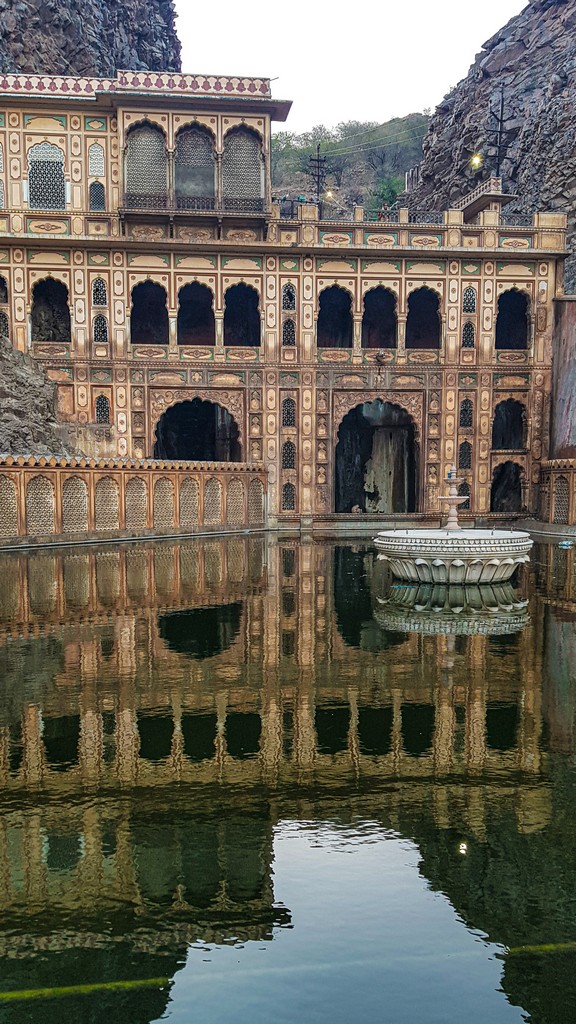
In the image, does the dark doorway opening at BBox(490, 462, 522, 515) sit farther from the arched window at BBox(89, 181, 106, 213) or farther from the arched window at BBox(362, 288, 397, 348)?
the arched window at BBox(89, 181, 106, 213)

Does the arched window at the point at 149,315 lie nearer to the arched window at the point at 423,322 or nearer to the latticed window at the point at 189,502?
the latticed window at the point at 189,502

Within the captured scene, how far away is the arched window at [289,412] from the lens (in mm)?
27094

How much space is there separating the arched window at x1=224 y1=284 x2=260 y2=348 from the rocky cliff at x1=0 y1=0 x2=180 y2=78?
1466 cm

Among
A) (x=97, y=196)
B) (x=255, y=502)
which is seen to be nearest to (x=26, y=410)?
(x=255, y=502)

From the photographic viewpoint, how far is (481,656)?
316 inches

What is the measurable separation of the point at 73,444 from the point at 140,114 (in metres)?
10.9

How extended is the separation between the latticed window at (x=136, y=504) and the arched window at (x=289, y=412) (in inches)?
276

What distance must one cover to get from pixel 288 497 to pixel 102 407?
6.96 meters

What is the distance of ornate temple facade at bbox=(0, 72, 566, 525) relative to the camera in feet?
83.9

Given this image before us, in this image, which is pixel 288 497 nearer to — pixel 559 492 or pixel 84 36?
pixel 559 492

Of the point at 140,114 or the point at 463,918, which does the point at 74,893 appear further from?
the point at 140,114

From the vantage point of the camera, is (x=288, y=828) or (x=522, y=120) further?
(x=522, y=120)

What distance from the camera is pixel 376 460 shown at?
1261 inches

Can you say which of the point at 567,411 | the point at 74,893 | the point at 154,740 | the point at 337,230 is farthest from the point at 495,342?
the point at 74,893
